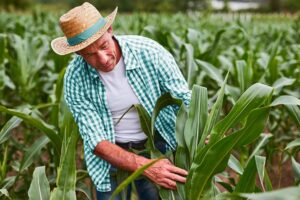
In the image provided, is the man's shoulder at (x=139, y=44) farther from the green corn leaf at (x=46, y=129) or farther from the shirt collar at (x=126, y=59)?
the green corn leaf at (x=46, y=129)

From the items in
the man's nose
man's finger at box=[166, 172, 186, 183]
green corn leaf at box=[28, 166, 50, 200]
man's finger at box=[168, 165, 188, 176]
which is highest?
the man's nose

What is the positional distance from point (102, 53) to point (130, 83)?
222 mm

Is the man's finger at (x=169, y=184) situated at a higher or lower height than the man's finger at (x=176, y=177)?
lower

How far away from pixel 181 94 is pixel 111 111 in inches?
11.0

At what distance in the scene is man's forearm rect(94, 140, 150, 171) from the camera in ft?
6.21

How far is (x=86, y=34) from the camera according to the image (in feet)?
6.00

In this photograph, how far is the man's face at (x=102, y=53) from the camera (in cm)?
181

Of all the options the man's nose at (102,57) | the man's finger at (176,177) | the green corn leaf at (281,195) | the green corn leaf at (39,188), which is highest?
the man's nose at (102,57)

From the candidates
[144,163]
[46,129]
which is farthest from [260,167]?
[46,129]

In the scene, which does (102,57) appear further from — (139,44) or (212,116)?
(212,116)

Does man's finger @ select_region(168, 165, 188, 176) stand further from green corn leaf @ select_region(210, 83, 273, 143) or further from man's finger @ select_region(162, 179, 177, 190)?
green corn leaf @ select_region(210, 83, 273, 143)

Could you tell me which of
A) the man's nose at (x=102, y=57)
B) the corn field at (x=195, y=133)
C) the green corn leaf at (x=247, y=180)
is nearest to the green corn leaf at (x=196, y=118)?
the corn field at (x=195, y=133)

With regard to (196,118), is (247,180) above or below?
below

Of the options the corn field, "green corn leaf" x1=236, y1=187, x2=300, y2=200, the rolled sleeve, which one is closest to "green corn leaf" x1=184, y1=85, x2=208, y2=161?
the corn field
